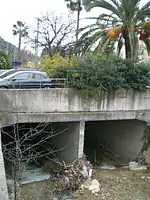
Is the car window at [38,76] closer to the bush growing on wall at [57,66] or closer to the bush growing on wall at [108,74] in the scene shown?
the bush growing on wall at [57,66]

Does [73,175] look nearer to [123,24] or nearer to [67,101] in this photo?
[67,101]

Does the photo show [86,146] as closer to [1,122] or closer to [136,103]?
[136,103]

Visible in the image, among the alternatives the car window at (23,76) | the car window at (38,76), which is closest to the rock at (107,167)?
the car window at (38,76)

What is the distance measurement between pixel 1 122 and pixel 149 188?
274 inches

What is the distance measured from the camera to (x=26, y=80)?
15.0 meters

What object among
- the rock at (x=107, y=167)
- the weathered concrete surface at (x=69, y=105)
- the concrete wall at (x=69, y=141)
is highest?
the weathered concrete surface at (x=69, y=105)

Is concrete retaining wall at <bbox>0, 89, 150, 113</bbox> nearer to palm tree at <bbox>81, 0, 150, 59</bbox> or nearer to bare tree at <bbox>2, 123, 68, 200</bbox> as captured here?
bare tree at <bbox>2, 123, 68, 200</bbox>

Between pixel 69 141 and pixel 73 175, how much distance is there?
271 cm

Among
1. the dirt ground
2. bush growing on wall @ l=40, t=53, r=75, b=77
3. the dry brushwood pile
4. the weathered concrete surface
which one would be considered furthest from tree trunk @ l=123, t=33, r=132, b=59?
the dry brushwood pile

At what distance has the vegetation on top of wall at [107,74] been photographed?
13.6 meters

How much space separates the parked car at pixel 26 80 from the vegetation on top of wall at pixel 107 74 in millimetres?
1268

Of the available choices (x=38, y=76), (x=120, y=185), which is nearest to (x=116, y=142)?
(x=120, y=185)

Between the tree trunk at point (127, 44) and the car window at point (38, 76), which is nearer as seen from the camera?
the car window at point (38, 76)

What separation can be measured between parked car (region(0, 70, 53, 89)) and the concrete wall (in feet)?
8.26
